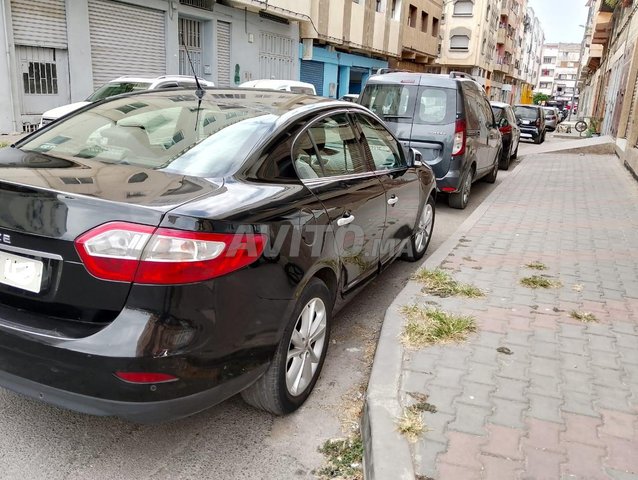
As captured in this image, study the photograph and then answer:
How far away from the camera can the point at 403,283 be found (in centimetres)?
521

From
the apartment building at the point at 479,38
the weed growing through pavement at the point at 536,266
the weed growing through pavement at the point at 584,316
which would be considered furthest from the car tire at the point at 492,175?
the apartment building at the point at 479,38

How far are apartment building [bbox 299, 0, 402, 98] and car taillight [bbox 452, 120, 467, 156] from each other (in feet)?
53.7

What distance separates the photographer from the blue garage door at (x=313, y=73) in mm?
24697

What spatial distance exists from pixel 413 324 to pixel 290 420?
1.22 metres

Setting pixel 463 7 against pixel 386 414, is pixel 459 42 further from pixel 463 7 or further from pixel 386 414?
pixel 386 414

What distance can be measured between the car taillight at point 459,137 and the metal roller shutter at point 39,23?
10.5m

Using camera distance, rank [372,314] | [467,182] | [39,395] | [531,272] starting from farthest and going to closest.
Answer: [467,182], [531,272], [372,314], [39,395]

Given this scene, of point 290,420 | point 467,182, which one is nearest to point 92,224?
point 290,420

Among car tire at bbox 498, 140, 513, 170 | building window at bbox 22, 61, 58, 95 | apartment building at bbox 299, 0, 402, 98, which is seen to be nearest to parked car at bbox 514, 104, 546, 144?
apartment building at bbox 299, 0, 402, 98

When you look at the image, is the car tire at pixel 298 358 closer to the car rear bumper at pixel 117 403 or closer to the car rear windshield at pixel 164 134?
the car rear bumper at pixel 117 403

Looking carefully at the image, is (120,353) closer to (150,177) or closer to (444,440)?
(150,177)

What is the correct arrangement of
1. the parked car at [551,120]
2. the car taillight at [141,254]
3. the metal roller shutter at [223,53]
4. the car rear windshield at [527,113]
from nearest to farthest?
the car taillight at [141,254] < the metal roller shutter at [223,53] < the car rear windshield at [527,113] < the parked car at [551,120]

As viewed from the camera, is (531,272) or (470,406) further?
(531,272)

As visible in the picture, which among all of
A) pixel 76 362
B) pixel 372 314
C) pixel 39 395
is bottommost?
pixel 372 314
